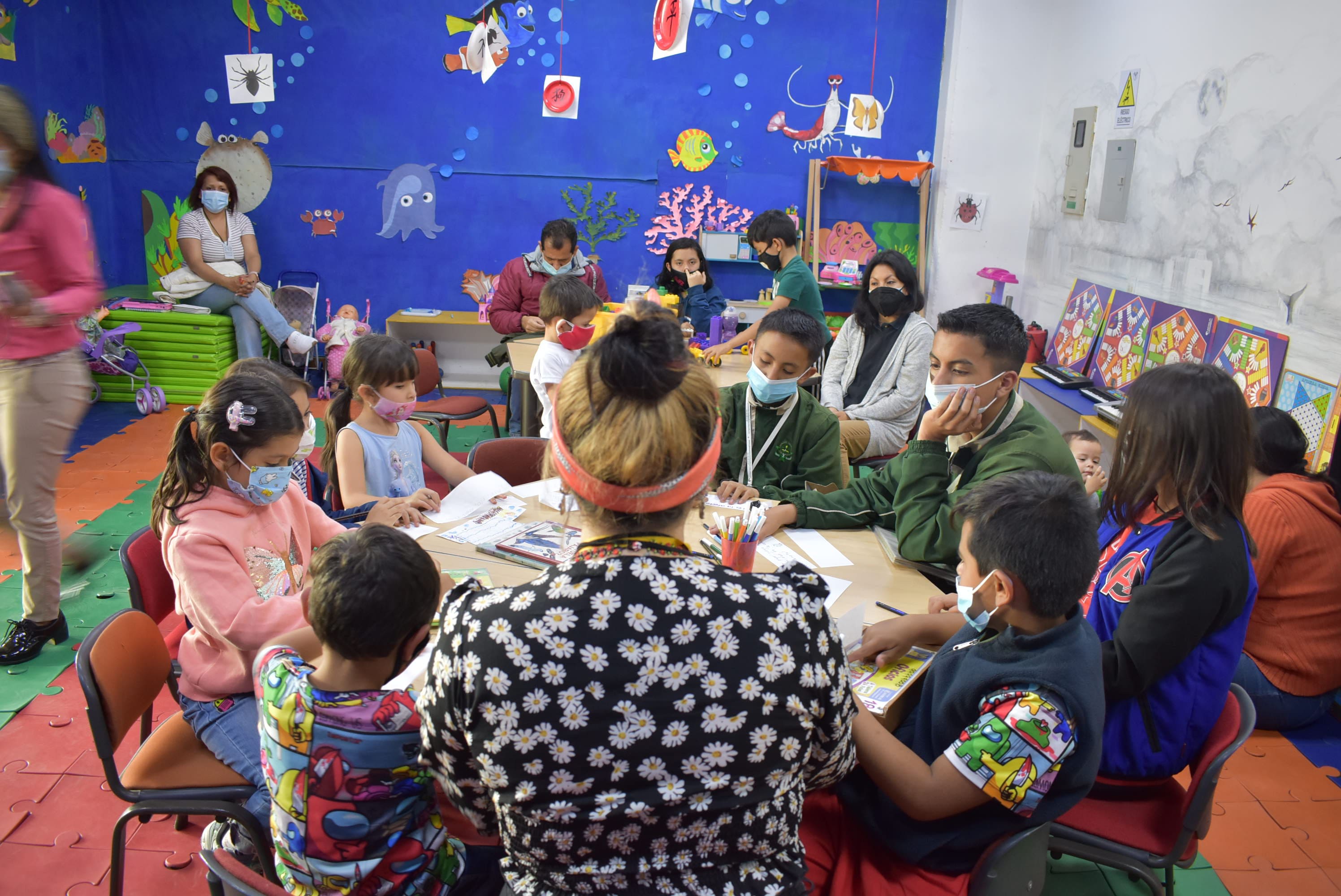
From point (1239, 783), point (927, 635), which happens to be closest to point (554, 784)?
point (927, 635)

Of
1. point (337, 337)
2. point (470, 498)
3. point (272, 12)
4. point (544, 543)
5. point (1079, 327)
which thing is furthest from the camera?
point (337, 337)

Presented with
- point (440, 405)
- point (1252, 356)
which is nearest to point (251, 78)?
point (440, 405)

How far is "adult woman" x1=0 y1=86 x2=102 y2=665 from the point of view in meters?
2.96

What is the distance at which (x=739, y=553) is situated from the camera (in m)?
2.14

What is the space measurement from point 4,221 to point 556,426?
2731 millimetres

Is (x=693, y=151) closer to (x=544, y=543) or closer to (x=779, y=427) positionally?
(x=779, y=427)

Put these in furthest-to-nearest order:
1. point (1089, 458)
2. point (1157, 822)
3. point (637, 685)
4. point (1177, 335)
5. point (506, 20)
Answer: point (506, 20), point (1177, 335), point (1089, 458), point (1157, 822), point (637, 685)

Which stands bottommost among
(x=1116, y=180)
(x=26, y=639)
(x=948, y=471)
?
(x=26, y=639)

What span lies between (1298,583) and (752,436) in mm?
1939

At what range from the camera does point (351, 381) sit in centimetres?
304

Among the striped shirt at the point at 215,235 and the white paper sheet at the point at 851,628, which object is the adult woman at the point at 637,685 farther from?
the striped shirt at the point at 215,235

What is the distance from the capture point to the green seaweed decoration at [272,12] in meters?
6.61

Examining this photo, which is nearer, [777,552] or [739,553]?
[739,553]

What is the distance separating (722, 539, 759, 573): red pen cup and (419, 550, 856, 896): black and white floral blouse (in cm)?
88
